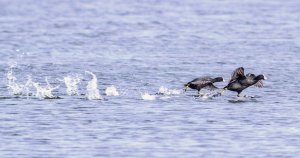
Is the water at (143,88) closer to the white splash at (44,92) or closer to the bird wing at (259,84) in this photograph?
the white splash at (44,92)

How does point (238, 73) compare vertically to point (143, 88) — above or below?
above

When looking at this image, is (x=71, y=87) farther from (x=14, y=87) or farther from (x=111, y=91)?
(x=14, y=87)

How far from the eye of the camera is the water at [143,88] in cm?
2494

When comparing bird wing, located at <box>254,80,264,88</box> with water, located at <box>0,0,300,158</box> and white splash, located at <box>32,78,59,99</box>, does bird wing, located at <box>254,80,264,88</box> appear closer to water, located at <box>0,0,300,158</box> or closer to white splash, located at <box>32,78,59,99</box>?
water, located at <box>0,0,300,158</box>

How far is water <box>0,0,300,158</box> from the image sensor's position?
24938mm

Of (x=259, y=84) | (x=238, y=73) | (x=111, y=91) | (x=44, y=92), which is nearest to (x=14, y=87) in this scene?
(x=44, y=92)

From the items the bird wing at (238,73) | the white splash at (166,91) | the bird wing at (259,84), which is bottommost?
the white splash at (166,91)

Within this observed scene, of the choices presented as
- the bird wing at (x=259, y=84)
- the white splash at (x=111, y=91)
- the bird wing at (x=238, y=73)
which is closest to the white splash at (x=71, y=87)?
the white splash at (x=111, y=91)

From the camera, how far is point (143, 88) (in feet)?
115

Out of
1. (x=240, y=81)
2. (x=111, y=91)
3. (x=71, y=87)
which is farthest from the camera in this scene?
(x=71, y=87)

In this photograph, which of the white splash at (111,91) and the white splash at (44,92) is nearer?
the white splash at (44,92)

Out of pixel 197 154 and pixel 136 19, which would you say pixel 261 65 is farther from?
pixel 136 19

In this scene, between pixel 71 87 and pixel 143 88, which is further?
pixel 143 88

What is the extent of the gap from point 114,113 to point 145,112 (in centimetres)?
83
